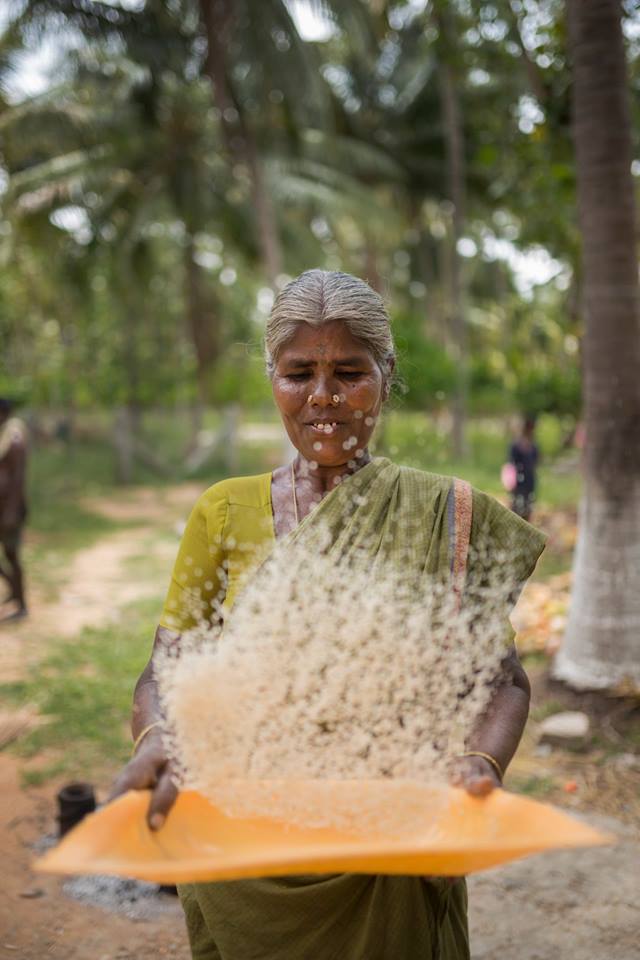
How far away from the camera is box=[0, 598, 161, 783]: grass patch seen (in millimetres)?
4473

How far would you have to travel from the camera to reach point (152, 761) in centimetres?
136

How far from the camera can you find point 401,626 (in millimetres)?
1383

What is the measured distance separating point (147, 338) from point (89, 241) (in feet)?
33.8

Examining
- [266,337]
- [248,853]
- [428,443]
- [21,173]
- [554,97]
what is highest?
[21,173]

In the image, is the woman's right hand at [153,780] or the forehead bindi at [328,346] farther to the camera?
the forehead bindi at [328,346]

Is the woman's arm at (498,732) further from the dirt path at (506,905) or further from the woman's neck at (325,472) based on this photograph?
the dirt path at (506,905)

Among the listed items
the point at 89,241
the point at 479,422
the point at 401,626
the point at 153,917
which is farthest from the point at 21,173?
the point at 479,422

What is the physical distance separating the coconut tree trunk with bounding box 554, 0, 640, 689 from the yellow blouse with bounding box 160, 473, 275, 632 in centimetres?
293

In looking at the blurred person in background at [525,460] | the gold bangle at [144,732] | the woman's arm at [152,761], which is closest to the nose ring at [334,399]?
the woman's arm at [152,761]

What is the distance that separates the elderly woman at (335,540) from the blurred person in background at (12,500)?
19.0 ft

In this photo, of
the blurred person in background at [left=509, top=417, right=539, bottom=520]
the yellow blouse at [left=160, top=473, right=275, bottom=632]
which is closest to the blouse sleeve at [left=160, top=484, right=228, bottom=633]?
the yellow blouse at [left=160, top=473, right=275, bottom=632]

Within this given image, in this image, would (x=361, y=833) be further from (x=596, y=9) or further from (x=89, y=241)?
(x=89, y=241)

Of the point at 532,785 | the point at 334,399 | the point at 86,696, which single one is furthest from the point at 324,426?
the point at 86,696

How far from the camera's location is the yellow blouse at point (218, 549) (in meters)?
1.66
